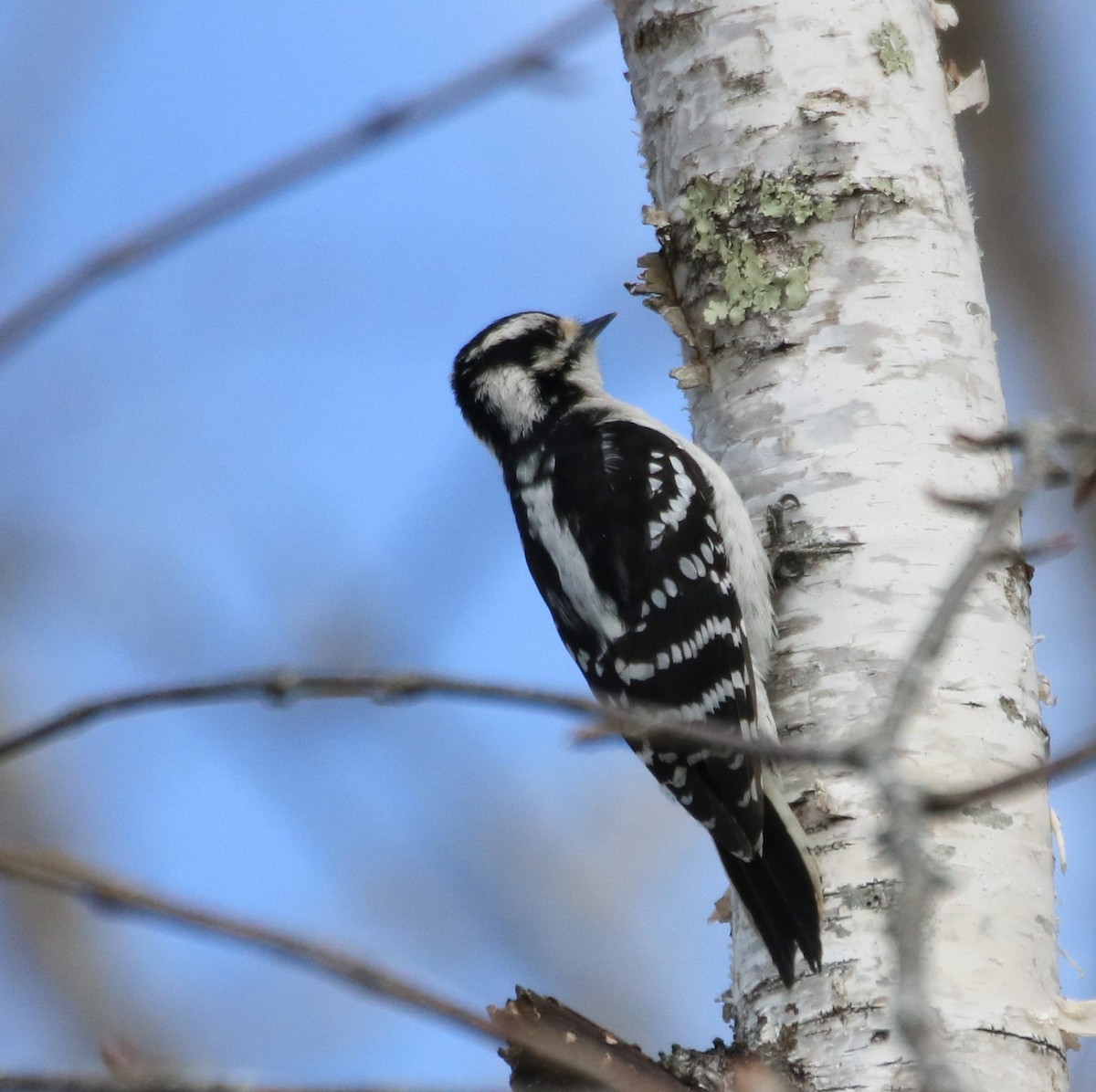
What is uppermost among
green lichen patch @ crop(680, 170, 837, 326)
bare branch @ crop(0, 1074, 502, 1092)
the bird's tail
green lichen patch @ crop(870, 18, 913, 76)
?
green lichen patch @ crop(870, 18, 913, 76)

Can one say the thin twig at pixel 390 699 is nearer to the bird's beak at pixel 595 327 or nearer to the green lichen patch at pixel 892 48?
the green lichen patch at pixel 892 48

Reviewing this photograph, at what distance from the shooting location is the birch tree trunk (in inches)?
106

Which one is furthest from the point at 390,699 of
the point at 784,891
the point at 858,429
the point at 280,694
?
the point at 858,429

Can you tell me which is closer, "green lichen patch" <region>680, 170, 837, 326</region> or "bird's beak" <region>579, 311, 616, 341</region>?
"green lichen patch" <region>680, 170, 837, 326</region>

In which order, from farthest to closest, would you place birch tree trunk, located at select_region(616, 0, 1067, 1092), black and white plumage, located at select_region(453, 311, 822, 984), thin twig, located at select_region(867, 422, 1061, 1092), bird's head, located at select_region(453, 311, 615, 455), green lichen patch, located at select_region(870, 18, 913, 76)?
1. bird's head, located at select_region(453, 311, 615, 455)
2. green lichen patch, located at select_region(870, 18, 913, 76)
3. black and white plumage, located at select_region(453, 311, 822, 984)
4. birch tree trunk, located at select_region(616, 0, 1067, 1092)
5. thin twig, located at select_region(867, 422, 1061, 1092)

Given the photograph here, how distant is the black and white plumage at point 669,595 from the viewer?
311 centimetres

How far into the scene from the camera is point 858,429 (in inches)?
130

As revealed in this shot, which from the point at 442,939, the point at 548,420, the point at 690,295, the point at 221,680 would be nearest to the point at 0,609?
the point at 442,939

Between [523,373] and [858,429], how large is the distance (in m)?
1.56

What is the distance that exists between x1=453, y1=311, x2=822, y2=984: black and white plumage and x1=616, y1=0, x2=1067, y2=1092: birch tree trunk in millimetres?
76

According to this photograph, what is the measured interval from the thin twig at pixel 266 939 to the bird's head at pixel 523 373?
12.0 ft

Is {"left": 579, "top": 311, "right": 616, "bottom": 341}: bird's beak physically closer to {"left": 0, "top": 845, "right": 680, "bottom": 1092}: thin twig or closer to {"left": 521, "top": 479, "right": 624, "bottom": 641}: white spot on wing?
{"left": 521, "top": 479, "right": 624, "bottom": 641}: white spot on wing

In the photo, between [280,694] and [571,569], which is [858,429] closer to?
[571,569]

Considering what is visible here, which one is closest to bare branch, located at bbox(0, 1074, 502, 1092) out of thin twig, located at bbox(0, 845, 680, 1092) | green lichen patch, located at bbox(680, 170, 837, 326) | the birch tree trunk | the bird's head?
thin twig, located at bbox(0, 845, 680, 1092)
